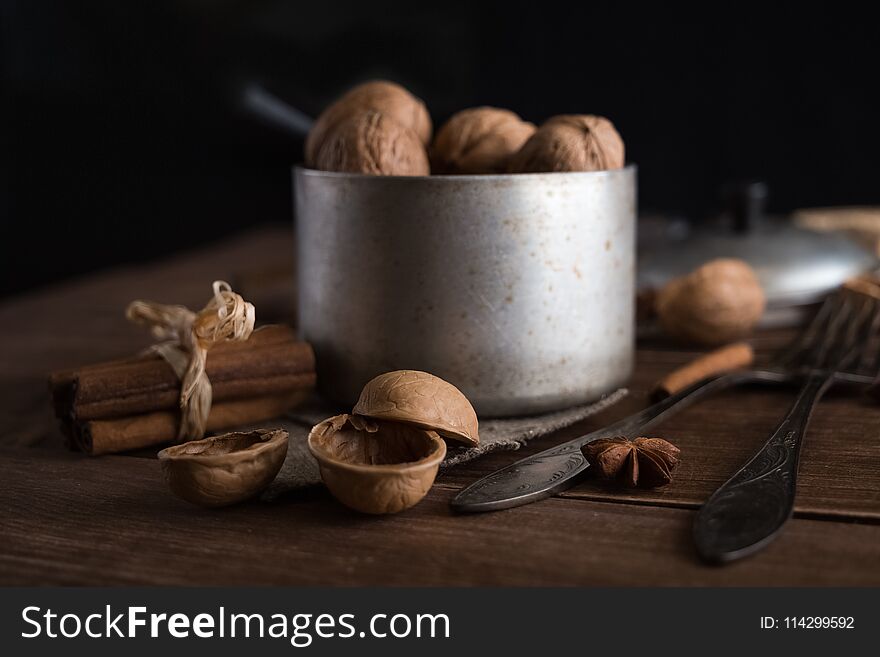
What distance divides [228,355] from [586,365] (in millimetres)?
339

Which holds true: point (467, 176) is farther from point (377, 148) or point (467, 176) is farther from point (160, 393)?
point (160, 393)

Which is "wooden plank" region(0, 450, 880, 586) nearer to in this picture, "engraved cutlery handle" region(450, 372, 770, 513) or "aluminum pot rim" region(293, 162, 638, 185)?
"engraved cutlery handle" region(450, 372, 770, 513)

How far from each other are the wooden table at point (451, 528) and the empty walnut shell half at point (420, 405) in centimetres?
4

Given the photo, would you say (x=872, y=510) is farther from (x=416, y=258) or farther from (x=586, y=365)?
(x=416, y=258)

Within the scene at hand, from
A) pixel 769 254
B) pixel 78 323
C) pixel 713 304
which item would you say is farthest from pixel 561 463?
pixel 78 323

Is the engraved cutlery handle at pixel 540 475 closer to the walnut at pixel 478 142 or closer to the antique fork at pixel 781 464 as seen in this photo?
the antique fork at pixel 781 464

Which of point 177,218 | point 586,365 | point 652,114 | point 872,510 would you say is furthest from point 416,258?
point 177,218

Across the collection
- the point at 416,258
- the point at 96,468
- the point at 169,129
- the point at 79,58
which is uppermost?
the point at 79,58

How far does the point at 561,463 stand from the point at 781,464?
0.16 metres

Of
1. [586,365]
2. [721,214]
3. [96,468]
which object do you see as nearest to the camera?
[96,468]

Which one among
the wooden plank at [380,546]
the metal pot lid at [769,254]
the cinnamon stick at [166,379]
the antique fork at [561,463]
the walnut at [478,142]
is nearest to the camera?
the wooden plank at [380,546]

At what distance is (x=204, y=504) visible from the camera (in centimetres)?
69

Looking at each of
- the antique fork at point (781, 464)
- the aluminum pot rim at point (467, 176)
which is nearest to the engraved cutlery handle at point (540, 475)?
the antique fork at point (781, 464)

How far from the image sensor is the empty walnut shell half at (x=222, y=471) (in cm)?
67
